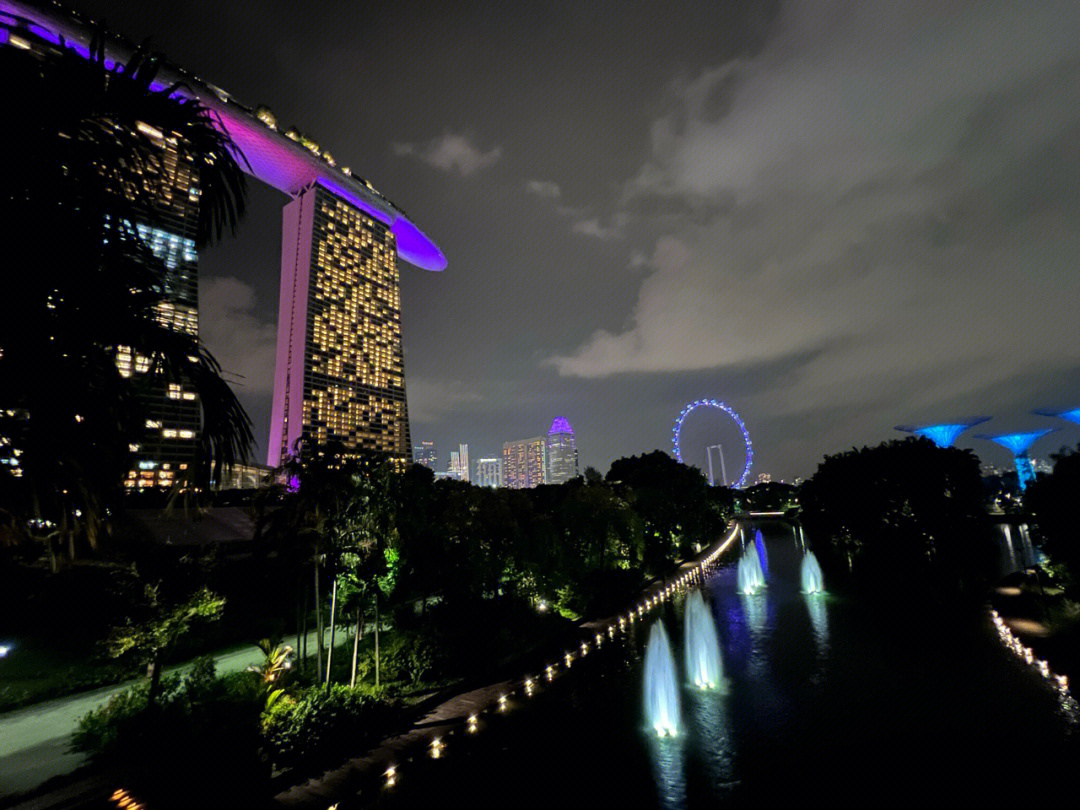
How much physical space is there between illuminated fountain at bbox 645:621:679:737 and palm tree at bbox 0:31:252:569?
14317 millimetres

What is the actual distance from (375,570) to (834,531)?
144 ft

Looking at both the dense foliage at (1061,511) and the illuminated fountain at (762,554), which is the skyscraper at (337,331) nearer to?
the illuminated fountain at (762,554)

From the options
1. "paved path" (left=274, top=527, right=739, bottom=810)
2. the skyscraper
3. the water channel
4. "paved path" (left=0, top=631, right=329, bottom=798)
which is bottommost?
the water channel

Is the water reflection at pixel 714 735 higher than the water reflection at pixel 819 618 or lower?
lower

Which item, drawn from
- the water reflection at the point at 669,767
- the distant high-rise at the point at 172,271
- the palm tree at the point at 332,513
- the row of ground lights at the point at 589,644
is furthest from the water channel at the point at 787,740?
the distant high-rise at the point at 172,271

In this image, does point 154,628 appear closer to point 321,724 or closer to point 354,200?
point 321,724

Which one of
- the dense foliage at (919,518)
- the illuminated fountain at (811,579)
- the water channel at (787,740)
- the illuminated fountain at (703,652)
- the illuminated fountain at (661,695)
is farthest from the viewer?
the illuminated fountain at (811,579)

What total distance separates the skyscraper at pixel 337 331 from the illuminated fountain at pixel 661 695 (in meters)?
96.2

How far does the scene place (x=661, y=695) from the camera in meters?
15.8

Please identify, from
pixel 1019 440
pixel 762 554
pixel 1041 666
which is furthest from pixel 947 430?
pixel 1041 666

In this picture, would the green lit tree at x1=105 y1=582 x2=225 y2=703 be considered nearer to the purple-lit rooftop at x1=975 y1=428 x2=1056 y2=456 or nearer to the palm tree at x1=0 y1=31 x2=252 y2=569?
the palm tree at x1=0 y1=31 x2=252 y2=569

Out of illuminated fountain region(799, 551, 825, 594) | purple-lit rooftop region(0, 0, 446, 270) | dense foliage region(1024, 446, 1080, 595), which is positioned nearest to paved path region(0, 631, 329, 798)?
dense foliage region(1024, 446, 1080, 595)

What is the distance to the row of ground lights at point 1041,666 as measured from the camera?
13906 millimetres

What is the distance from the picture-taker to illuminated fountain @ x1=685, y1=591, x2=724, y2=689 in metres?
18.1
